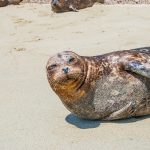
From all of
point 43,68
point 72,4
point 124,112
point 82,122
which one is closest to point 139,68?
point 124,112

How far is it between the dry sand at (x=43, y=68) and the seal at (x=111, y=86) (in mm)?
114

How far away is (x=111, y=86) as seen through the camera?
450cm

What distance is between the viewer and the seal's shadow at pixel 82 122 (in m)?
4.57

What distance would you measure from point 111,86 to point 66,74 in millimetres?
442

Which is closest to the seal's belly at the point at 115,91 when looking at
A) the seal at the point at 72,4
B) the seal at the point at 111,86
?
the seal at the point at 111,86

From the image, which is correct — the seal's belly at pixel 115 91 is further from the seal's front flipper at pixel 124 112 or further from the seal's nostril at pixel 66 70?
the seal's nostril at pixel 66 70

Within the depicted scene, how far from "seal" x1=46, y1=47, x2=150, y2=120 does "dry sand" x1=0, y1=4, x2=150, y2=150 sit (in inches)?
4.5

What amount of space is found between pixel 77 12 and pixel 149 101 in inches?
207

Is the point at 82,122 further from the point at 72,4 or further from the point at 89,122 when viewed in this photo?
the point at 72,4

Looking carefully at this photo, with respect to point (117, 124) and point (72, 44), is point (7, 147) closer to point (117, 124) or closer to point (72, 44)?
point (117, 124)

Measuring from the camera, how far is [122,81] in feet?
14.8

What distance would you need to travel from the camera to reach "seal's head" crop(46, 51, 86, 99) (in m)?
4.25

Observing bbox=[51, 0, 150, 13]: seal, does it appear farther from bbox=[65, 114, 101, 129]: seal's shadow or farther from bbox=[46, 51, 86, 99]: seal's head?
bbox=[46, 51, 86, 99]: seal's head

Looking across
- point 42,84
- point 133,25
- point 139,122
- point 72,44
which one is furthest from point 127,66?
point 133,25
